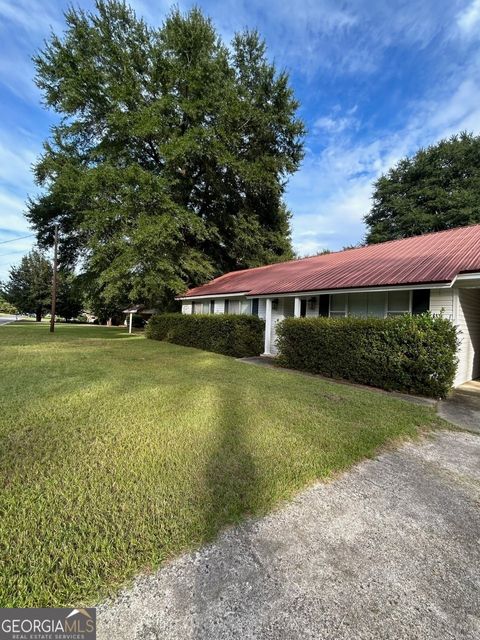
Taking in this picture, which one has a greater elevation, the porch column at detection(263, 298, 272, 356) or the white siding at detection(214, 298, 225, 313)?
the white siding at detection(214, 298, 225, 313)

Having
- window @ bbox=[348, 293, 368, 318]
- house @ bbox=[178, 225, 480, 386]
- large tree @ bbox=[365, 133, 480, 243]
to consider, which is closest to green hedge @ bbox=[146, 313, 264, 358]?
house @ bbox=[178, 225, 480, 386]

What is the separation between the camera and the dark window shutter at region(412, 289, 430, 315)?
27.8 ft

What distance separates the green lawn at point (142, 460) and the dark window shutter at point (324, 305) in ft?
16.1

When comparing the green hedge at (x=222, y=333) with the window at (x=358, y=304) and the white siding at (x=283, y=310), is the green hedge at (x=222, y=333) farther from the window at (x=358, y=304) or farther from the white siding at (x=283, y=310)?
the window at (x=358, y=304)

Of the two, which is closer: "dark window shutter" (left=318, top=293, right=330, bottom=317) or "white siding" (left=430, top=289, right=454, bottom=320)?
"white siding" (left=430, top=289, right=454, bottom=320)

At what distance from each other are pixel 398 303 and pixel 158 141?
17.8 meters

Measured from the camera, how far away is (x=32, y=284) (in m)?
46.0

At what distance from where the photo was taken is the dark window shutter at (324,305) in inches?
452

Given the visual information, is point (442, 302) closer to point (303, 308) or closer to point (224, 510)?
point (303, 308)

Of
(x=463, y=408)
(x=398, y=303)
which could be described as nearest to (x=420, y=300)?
(x=398, y=303)

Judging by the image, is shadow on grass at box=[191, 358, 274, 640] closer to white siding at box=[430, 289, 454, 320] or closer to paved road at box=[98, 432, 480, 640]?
paved road at box=[98, 432, 480, 640]

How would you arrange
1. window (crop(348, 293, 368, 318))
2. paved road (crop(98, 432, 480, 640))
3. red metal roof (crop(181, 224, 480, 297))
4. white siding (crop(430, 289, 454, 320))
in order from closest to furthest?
paved road (crop(98, 432, 480, 640))
white siding (crop(430, 289, 454, 320))
red metal roof (crop(181, 224, 480, 297))
window (crop(348, 293, 368, 318))

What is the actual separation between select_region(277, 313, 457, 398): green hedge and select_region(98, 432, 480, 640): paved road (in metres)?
4.38

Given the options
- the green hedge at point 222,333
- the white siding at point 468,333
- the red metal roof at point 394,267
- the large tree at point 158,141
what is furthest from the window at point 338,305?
the large tree at point 158,141
